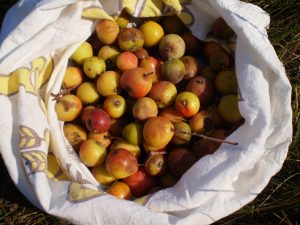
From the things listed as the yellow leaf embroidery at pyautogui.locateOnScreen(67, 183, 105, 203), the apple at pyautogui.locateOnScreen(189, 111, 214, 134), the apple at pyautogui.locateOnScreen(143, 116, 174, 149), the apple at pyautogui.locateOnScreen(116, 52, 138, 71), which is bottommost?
the yellow leaf embroidery at pyautogui.locateOnScreen(67, 183, 105, 203)

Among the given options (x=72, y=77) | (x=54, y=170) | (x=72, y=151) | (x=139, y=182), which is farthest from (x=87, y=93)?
(x=139, y=182)

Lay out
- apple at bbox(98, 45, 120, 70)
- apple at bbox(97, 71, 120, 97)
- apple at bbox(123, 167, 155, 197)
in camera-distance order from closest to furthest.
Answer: apple at bbox(123, 167, 155, 197) → apple at bbox(97, 71, 120, 97) → apple at bbox(98, 45, 120, 70)

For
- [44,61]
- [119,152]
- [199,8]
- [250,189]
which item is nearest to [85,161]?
[119,152]

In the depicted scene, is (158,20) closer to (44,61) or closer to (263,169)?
(44,61)

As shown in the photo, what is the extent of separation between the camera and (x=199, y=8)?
215 centimetres

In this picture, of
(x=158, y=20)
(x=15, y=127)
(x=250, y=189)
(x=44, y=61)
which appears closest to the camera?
(x=250, y=189)

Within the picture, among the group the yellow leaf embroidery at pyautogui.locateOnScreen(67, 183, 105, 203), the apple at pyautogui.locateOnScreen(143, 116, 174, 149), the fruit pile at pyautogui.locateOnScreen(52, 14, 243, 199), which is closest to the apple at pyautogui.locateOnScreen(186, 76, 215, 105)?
the fruit pile at pyautogui.locateOnScreen(52, 14, 243, 199)

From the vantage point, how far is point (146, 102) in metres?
2.00

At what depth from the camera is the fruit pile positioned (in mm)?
1952

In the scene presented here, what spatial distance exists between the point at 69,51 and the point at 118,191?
0.71 metres

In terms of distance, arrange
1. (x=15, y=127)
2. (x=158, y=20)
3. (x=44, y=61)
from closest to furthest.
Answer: (x=15, y=127) → (x=44, y=61) → (x=158, y=20)

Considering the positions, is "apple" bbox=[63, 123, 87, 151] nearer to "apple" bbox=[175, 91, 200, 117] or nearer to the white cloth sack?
the white cloth sack

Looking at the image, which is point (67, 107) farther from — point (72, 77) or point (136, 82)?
point (136, 82)

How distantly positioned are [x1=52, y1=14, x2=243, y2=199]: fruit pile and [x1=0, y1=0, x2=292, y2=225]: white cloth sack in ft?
0.31
